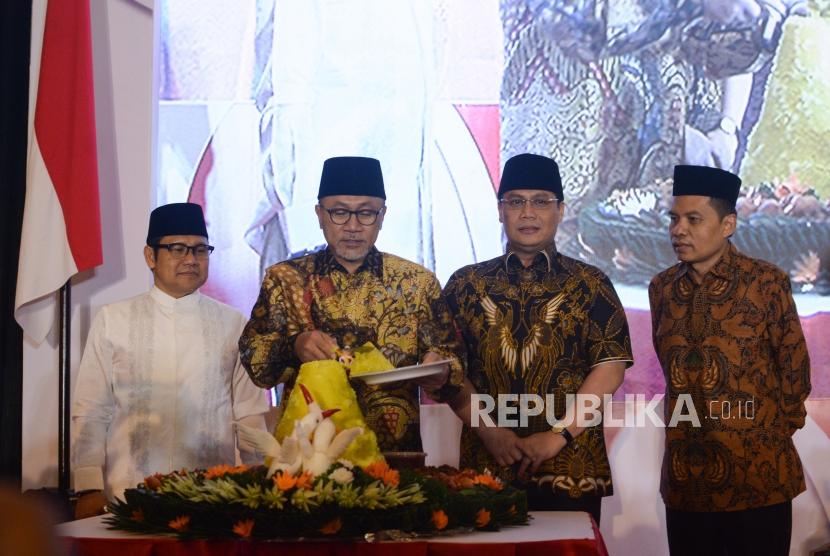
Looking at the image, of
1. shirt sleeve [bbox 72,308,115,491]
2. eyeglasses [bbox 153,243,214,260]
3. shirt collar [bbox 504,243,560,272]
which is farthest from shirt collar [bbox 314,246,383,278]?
shirt sleeve [bbox 72,308,115,491]

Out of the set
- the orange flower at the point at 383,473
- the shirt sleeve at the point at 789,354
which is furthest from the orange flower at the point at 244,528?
the shirt sleeve at the point at 789,354

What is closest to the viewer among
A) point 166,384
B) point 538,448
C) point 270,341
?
point 270,341

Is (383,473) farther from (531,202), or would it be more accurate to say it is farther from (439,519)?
(531,202)

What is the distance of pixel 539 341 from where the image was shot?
3150 mm

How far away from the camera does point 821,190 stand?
4.23m

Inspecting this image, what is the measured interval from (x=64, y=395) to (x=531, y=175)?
1.89 m

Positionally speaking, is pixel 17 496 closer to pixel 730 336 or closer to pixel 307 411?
pixel 307 411

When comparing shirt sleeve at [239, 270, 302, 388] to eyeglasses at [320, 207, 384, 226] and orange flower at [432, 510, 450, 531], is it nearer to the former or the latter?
eyeglasses at [320, 207, 384, 226]

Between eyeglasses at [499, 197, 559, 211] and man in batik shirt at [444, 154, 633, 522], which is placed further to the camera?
eyeglasses at [499, 197, 559, 211]

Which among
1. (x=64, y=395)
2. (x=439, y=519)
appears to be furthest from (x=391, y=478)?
(x=64, y=395)

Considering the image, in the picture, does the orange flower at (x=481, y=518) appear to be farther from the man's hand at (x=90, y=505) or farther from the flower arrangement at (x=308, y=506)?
the man's hand at (x=90, y=505)

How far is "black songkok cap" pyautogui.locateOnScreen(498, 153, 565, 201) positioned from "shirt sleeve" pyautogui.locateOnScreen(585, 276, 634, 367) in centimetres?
35

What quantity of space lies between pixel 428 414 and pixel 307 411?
191 cm

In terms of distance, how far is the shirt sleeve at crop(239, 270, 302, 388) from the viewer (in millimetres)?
2865
